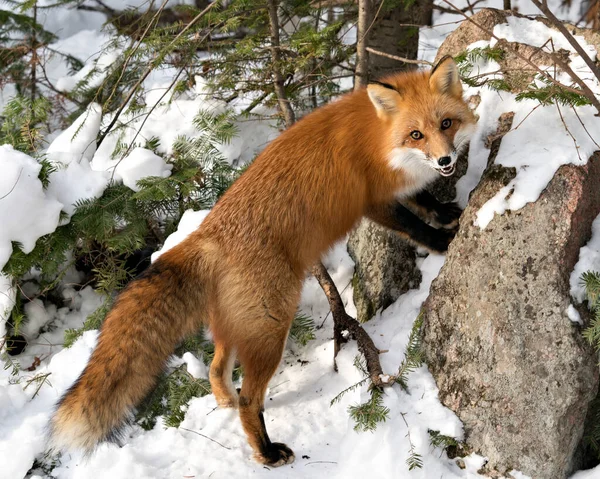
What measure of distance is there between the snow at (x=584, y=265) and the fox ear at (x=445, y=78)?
1151mm

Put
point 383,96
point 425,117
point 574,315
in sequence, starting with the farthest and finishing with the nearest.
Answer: point 383,96 → point 425,117 → point 574,315

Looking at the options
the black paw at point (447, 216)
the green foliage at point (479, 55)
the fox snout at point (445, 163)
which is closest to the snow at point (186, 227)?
the black paw at point (447, 216)

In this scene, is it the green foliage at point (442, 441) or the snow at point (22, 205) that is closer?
the green foliage at point (442, 441)

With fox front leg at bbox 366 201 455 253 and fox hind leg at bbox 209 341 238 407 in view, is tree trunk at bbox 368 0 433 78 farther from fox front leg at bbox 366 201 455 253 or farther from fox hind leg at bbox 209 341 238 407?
fox hind leg at bbox 209 341 238 407

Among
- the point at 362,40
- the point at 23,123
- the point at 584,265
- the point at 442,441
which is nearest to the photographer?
the point at 584,265

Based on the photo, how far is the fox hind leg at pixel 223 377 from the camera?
385 cm

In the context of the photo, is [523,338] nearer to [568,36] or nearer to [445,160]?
[445,160]

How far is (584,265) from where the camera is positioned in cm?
307

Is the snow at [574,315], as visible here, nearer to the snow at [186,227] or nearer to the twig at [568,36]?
the twig at [568,36]

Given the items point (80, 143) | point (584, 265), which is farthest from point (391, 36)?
point (584, 265)

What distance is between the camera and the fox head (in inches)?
128

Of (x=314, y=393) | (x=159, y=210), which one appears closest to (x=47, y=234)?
(x=159, y=210)

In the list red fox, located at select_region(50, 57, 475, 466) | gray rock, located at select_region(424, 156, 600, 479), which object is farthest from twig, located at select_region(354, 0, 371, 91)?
gray rock, located at select_region(424, 156, 600, 479)

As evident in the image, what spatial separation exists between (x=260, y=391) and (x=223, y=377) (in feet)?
1.74
